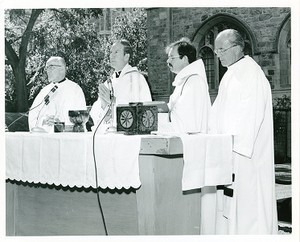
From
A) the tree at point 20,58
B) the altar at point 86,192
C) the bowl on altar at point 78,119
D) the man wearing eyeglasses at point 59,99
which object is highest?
the tree at point 20,58

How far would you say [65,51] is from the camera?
31.6 feet

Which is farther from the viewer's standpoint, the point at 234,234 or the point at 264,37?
the point at 264,37

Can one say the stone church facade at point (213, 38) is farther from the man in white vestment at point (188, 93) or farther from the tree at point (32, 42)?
the man in white vestment at point (188, 93)

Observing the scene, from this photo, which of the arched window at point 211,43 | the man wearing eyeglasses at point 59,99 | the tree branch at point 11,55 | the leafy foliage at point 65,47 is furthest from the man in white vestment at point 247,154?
the arched window at point 211,43

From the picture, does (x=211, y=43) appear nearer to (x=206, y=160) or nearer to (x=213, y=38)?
(x=213, y=38)

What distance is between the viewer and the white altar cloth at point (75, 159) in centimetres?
270

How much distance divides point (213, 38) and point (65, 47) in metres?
4.07

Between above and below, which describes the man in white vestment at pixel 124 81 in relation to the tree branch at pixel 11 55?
below

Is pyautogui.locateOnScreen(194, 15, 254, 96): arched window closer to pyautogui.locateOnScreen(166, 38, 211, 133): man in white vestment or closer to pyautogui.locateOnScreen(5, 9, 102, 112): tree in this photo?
pyautogui.locateOnScreen(5, 9, 102, 112): tree

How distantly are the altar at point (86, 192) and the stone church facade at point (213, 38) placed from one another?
6.65 m
